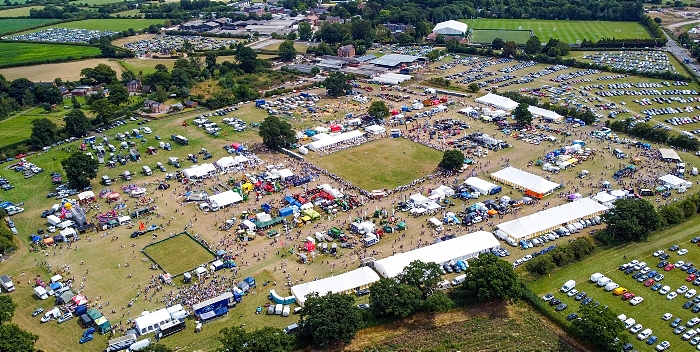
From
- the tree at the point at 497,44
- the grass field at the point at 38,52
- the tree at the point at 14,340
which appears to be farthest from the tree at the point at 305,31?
the tree at the point at 14,340

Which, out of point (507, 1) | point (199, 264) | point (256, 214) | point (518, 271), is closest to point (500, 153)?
point (518, 271)

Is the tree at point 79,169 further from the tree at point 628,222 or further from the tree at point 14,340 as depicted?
the tree at point 628,222

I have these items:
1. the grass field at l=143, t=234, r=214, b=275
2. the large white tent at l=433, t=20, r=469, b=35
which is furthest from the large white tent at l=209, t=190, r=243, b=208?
the large white tent at l=433, t=20, r=469, b=35

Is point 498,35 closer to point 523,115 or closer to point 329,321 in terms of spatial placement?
point 523,115

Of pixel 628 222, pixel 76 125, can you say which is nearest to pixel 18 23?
pixel 76 125

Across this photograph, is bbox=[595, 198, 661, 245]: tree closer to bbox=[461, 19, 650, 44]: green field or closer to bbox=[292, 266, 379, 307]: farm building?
bbox=[292, 266, 379, 307]: farm building

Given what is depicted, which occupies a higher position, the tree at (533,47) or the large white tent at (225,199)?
the tree at (533,47)
